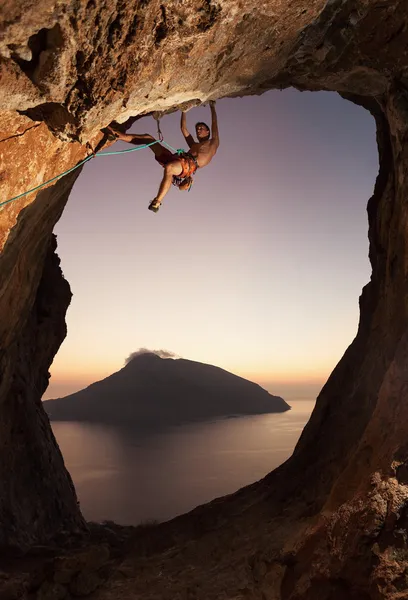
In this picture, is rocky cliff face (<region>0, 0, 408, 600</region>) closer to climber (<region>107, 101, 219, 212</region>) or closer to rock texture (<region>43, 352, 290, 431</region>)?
climber (<region>107, 101, 219, 212</region>)

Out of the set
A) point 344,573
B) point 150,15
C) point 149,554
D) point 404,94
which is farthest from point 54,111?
point 149,554

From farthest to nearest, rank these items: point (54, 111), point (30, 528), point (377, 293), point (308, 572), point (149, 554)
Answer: point (377, 293) < point (30, 528) < point (149, 554) < point (308, 572) < point (54, 111)

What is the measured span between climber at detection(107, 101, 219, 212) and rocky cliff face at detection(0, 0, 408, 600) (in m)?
0.75

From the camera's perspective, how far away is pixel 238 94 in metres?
7.26

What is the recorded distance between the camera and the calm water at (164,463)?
25.5 m

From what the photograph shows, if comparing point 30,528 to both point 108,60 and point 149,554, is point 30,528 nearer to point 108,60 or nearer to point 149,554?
point 149,554

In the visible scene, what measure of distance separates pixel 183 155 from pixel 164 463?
37.6m

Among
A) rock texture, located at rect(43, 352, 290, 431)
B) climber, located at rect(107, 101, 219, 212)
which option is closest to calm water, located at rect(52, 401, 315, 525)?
rock texture, located at rect(43, 352, 290, 431)

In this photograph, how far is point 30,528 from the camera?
9.44 m

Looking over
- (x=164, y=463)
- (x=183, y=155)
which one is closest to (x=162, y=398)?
(x=164, y=463)

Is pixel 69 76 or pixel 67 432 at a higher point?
pixel 69 76

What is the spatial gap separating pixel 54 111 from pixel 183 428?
216 feet

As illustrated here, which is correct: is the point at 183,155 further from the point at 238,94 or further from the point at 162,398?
the point at 162,398

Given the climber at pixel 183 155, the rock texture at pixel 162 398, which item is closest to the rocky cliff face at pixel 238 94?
the climber at pixel 183 155
